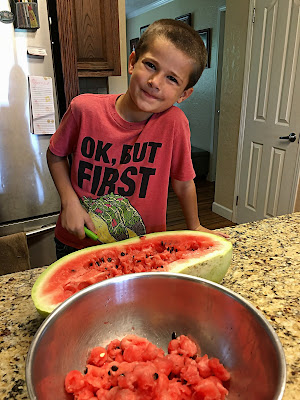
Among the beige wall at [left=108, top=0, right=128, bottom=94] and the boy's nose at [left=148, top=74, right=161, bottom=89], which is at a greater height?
the beige wall at [left=108, top=0, right=128, bottom=94]

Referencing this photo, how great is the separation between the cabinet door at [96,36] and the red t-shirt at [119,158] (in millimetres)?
899

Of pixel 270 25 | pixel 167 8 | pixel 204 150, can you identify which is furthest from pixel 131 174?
pixel 167 8

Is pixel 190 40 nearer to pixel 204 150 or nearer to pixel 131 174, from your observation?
pixel 131 174

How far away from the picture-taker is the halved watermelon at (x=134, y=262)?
0.72 m

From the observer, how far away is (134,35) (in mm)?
6617

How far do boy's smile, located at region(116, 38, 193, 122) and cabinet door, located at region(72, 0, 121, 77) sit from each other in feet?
3.30

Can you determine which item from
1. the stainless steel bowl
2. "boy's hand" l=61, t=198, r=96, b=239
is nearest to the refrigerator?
"boy's hand" l=61, t=198, r=96, b=239

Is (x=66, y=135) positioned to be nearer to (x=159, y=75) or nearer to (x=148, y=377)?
(x=159, y=75)

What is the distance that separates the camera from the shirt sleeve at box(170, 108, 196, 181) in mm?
1113

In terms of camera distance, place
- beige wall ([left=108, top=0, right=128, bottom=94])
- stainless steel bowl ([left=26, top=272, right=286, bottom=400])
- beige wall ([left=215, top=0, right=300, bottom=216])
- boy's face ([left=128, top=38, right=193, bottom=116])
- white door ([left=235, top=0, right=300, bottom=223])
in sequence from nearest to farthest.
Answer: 1. stainless steel bowl ([left=26, top=272, right=286, bottom=400])
2. boy's face ([left=128, top=38, right=193, bottom=116])
3. beige wall ([left=108, top=0, right=128, bottom=94])
4. white door ([left=235, top=0, right=300, bottom=223])
5. beige wall ([left=215, top=0, right=300, bottom=216])

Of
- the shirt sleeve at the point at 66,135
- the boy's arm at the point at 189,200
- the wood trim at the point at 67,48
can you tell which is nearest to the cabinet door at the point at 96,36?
the wood trim at the point at 67,48

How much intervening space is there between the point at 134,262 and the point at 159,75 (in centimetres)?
55

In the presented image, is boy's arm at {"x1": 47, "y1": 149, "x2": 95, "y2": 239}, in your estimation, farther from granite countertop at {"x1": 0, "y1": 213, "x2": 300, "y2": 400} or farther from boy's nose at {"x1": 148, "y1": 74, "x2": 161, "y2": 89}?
boy's nose at {"x1": 148, "y1": 74, "x2": 161, "y2": 89}

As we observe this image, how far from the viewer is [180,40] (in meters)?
0.94
